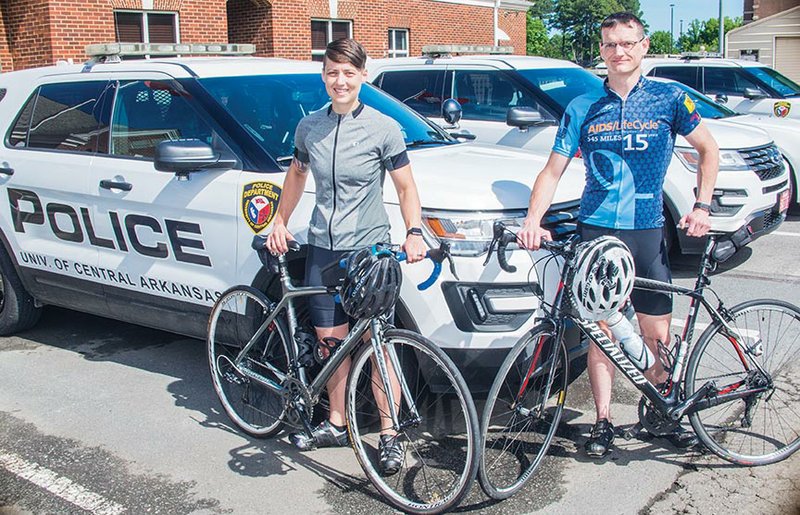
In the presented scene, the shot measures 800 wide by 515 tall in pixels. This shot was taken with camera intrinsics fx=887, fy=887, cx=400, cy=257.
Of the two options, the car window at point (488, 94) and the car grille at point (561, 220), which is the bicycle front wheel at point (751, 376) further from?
the car window at point (488, 94)

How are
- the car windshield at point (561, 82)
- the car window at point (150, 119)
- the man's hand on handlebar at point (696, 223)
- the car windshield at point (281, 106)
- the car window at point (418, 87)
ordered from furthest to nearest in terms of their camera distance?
the car window at point (418, 87) → the car windshield at point (561, 82) → the car window at point (150, 119) → the car windshield at point (281, 106) → the man's hand on handlebar at point (696, 223)

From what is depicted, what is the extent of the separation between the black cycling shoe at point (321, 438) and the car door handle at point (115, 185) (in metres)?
1.85

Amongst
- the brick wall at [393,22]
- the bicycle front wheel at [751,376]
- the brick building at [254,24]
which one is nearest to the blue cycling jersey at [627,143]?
the bicycle front wheel at [751,376]

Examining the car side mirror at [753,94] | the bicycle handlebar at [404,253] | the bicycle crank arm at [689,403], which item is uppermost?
the car side mirror at [753,94]

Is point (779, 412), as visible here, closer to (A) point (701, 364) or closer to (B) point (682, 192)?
(A) point (701, 364)

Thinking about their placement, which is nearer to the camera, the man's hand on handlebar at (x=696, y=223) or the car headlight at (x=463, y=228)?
the man's hand on handlebar at (x=696, y=223)

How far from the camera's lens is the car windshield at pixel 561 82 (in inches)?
321

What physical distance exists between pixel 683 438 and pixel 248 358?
2130 millimetres

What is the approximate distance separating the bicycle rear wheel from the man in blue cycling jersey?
140cm

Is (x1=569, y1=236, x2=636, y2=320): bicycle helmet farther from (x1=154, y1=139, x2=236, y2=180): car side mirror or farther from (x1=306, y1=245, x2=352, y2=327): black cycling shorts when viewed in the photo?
(x1=154, y1=139, x2=236, y2=180): car side mirror

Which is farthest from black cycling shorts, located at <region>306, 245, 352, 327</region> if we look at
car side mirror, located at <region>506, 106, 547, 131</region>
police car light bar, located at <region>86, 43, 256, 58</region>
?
car side mirror, located at <region>506, 106, 547, 131</region>

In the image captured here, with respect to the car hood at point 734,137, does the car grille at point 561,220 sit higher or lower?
lower

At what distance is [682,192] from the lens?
23.8 feet

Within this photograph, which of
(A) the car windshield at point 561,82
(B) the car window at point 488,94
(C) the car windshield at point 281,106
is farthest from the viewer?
(B) the car window at point 488,94
